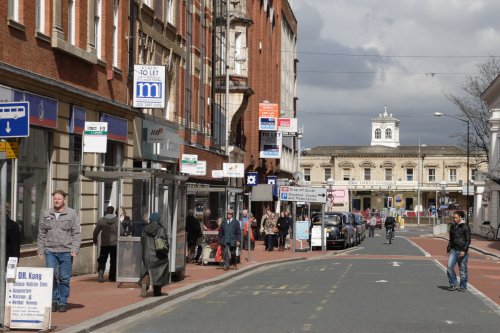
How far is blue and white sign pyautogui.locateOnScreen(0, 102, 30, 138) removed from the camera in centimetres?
1164

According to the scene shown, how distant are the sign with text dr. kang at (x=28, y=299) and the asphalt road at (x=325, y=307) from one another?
55.6 inches

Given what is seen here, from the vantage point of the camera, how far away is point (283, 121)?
63250 mm

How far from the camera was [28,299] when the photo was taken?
12555 mm

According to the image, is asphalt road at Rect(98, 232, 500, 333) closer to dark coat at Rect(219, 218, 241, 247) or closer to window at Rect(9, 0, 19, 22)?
dark coat at Rect(219, 218, 241, 247)

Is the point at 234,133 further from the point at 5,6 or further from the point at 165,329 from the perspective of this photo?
the point at 165,329

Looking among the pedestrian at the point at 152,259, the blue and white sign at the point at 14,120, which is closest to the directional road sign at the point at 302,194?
the pedestrian at the point at 152,259

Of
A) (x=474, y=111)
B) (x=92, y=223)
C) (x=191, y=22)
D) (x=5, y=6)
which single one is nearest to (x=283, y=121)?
(x=474, y=111)

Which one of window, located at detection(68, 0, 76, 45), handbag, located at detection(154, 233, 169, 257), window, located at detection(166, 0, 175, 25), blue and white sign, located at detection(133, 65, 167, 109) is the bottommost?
handbag, located at detection(154, 233, 169, 257)

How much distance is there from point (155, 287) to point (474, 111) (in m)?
60.8

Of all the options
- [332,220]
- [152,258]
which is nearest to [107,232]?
[152,258]

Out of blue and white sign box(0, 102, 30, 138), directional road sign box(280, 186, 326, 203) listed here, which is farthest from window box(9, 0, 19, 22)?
directional road sign box(280, 186, 326, 203)

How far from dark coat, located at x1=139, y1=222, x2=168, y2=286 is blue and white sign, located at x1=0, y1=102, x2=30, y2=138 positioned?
20.9ft

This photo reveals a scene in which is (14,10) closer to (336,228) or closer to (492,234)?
(336,228)

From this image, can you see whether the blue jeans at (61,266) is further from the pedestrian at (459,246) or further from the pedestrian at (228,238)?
the pedestrian at (228,238)
